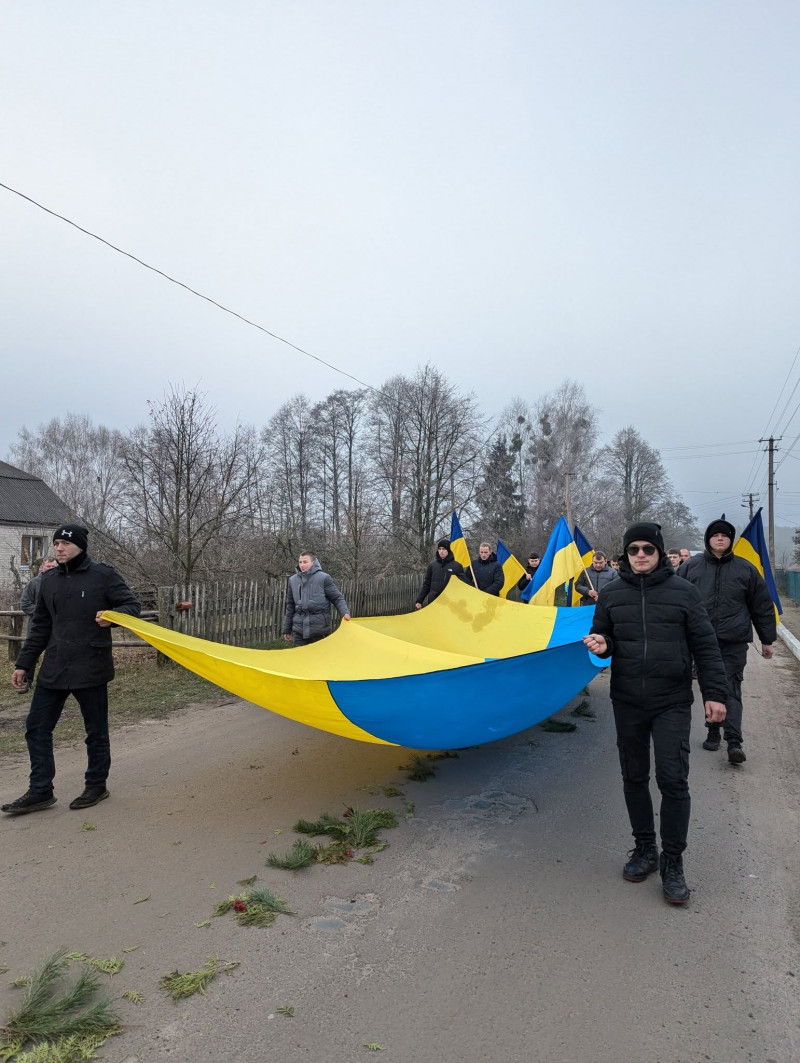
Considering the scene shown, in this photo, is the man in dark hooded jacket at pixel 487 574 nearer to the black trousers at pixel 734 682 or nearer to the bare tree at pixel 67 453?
the black trousers at pixel 734 682

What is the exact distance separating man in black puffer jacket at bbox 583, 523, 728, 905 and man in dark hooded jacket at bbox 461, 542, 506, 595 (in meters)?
6.81

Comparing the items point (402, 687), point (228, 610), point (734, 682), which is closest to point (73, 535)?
point (402, 687)

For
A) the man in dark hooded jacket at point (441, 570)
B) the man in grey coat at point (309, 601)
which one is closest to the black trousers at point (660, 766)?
the man in grey coat at point (309, 601)

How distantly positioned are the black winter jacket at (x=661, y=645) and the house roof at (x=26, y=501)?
30.0 meters

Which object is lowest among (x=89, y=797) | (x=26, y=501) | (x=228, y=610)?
(x=89, y=797)

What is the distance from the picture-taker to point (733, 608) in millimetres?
5387

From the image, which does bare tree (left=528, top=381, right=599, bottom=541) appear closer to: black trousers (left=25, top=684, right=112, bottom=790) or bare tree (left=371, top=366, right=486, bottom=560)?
bare tree (left=371, top=366, right=486, bottom=560)

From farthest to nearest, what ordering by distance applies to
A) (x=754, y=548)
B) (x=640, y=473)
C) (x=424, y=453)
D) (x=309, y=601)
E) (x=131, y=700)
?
(x=640, y=473) < (x=424, y=453) < (x=131, y=700) < (x=754, y=548) < (x=309, y=601)

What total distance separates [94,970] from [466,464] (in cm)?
2628

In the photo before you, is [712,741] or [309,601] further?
[309,601]

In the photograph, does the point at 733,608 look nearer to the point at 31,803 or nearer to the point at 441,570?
the point at 31,803

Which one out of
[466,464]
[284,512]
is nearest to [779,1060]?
[284,512]

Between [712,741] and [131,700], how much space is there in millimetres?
5878

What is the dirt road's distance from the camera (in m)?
2.25
